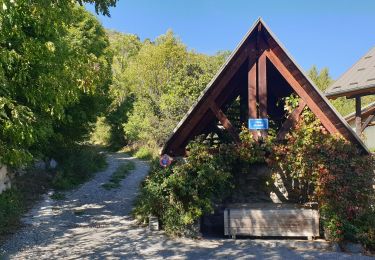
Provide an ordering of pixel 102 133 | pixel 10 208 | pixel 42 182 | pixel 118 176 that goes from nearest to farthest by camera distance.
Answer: pixel 10 208
pixel 42 182
pixel 118 176
pixel 102 133

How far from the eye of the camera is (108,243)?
29.0 feet

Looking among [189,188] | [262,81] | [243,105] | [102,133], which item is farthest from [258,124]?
[102,133]

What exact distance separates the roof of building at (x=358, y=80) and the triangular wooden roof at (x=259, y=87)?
2595 mm

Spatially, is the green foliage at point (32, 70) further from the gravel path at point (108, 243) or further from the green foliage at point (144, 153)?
the green foliage at point (144, 153)

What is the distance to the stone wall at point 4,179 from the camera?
37.9 ft

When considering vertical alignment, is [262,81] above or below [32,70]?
above

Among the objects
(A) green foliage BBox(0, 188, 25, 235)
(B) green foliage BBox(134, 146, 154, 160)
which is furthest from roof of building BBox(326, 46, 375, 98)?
(B) green foliage BBox(134, 146, 154, 160)

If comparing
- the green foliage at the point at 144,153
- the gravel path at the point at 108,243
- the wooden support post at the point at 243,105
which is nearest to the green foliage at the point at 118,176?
the green foliage at the point at 144,153

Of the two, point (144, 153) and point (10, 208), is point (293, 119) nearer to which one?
point (10, 208)

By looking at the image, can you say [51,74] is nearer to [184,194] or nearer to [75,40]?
[184,194]

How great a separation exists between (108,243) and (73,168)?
10350 millimetres

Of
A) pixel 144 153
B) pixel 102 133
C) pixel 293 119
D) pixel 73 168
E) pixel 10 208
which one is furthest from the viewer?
pixel 102 133

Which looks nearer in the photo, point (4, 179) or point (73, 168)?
point (4, 179)

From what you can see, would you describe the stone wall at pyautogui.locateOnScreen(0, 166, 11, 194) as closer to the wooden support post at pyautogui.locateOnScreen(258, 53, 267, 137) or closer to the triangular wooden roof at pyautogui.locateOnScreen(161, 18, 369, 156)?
the triangular wooden roof at pyautogui.locateOnScreen(161, 18, 369, 156)
